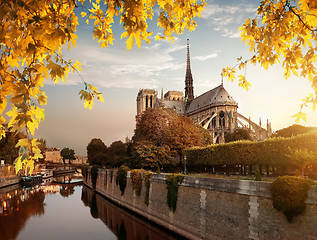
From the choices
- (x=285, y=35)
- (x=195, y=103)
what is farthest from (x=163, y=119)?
(x=195, y=103)

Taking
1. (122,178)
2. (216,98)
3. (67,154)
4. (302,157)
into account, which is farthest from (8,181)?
(67,154)

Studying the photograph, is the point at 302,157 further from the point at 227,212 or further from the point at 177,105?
the point at 177,105

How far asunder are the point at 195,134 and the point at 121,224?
1660cm

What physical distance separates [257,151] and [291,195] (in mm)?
11105

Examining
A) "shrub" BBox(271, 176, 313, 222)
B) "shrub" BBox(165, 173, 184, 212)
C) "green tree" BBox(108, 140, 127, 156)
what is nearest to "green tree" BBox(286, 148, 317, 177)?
"shrub" BBox(165, 173, 184, 212)

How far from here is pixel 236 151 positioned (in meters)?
22.8

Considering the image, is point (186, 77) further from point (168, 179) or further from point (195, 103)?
point (168, 179)

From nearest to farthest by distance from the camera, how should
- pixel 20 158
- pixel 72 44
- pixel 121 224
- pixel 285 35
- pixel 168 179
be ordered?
pixel 20 158 < pixel 72 44 < pixel 285 35 < pixel 168 179 < pixel 121 224

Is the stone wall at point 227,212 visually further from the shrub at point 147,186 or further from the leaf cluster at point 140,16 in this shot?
the leaf cluster at point 140,16

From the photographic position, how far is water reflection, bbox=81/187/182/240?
1889cm

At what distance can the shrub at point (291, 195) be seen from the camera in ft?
33.3

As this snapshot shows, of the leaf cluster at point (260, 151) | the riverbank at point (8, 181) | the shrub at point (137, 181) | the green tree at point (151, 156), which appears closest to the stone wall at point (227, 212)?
the shrub at point (137, 181)

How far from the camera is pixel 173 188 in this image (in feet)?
60.1

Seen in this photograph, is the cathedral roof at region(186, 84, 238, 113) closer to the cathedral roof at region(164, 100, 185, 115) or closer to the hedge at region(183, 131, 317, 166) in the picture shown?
the cathedral roof at region(164, 100, 185, 115)
